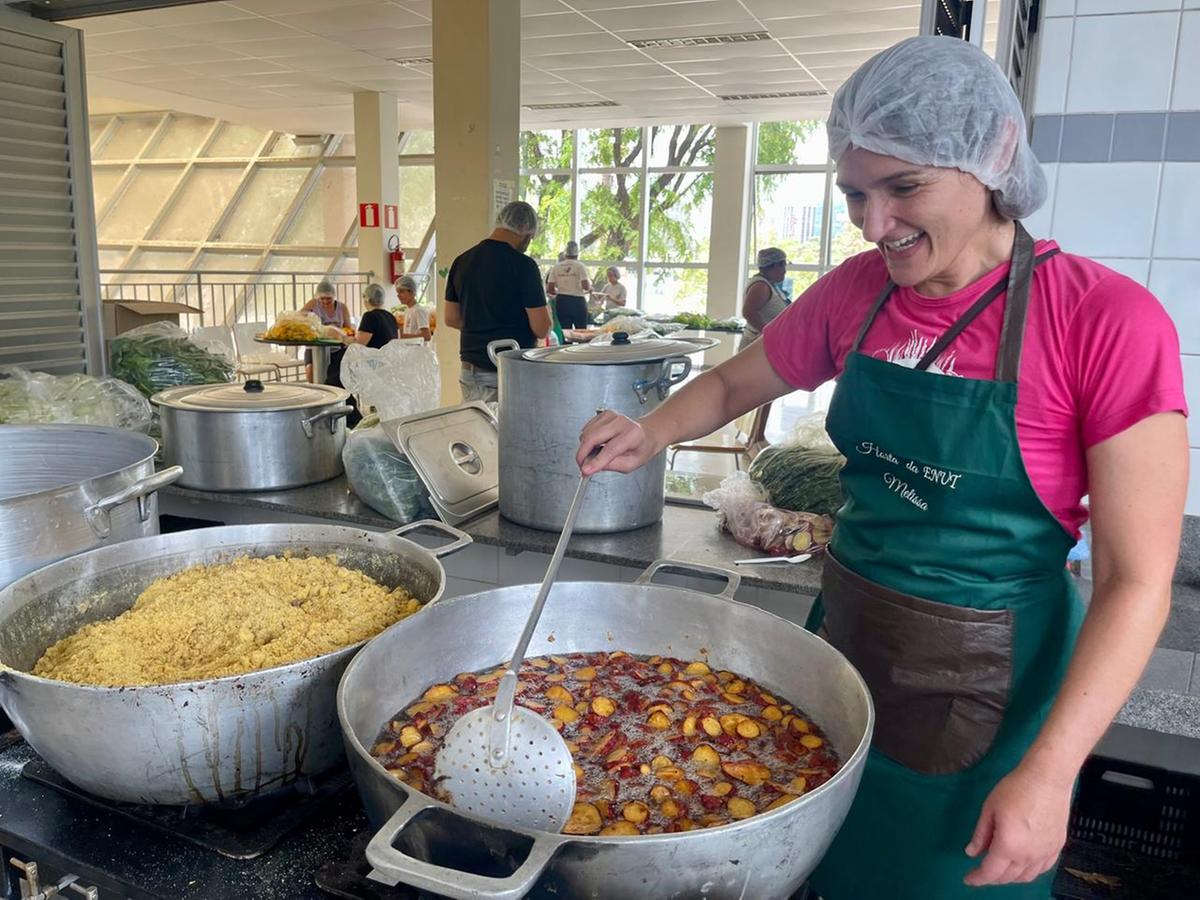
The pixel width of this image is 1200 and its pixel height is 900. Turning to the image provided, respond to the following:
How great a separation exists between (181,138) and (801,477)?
13150 millimetres

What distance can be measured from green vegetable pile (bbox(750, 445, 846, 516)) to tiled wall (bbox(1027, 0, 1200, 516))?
2.38 ft

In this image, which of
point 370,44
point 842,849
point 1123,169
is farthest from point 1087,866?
point 370,44

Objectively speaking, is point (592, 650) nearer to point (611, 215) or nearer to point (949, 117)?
point (949, 117)

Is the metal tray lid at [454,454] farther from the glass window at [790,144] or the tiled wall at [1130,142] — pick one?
the glass window at [790,144]

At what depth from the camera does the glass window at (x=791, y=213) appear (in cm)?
1083

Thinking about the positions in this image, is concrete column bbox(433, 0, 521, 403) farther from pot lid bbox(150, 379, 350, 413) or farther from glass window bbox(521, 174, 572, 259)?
glass window bbox(521, 174, 572, 259)

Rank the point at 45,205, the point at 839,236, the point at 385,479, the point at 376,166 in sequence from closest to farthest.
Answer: the point at 385,479 → the point at 45,205 → the point at 376,166 → the point at 839,236

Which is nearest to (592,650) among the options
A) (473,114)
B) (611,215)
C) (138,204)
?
(473,114)

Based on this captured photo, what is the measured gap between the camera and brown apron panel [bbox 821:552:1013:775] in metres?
1.17

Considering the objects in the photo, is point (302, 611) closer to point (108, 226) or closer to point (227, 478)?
point (227, 478)

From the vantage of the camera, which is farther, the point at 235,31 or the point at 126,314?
the point at 235,31

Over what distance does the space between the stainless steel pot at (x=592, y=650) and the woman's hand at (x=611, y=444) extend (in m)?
0.18

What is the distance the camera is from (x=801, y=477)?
2.10m

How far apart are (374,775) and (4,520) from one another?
735mm
